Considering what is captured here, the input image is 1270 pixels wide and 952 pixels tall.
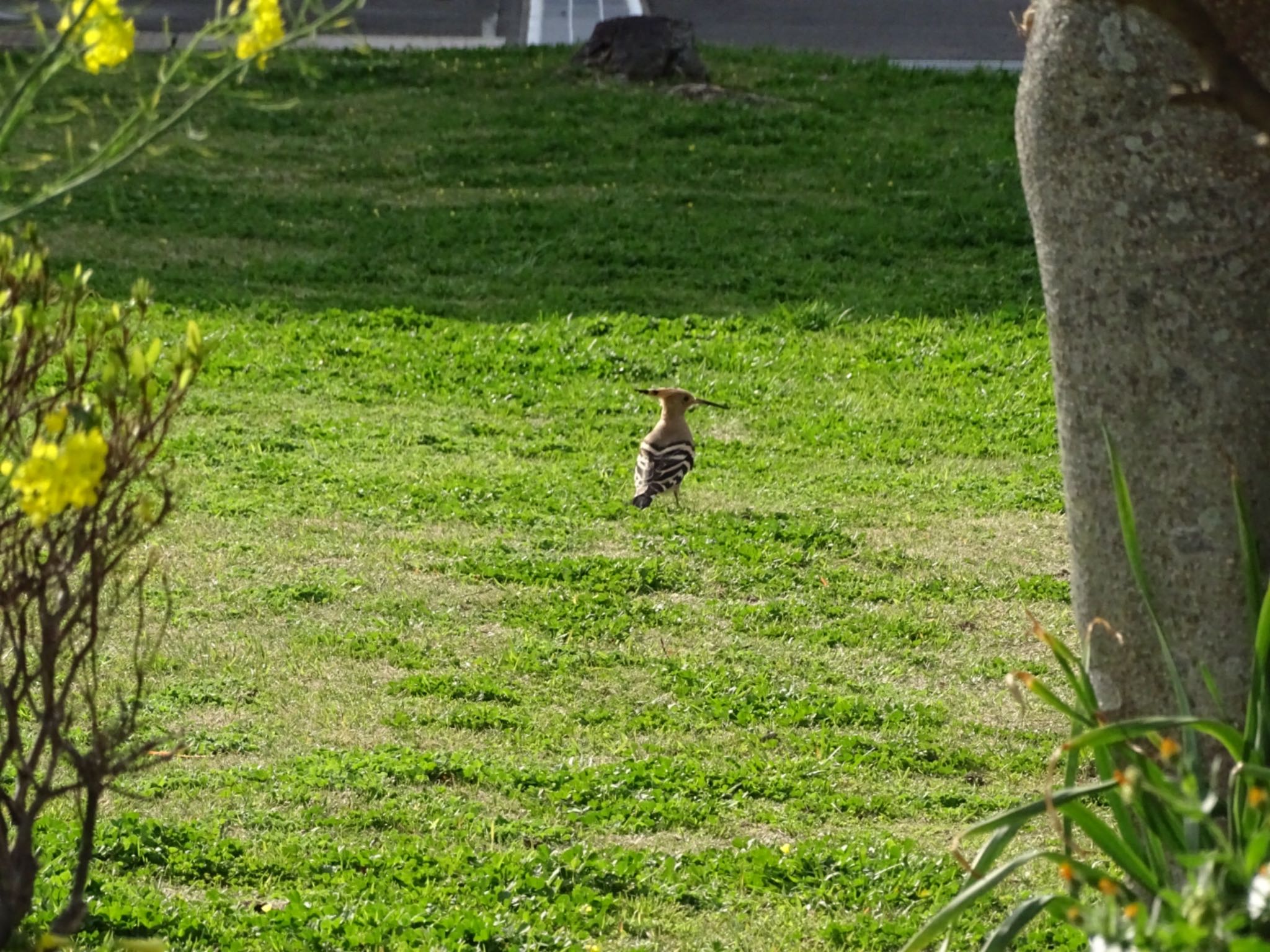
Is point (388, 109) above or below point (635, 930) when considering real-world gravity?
above

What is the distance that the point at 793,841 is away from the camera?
4.74m

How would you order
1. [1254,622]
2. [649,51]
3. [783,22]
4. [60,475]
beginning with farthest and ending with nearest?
[783,22], [649,51], [1254,622], [60,475]

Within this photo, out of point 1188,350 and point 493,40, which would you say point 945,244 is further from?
point 1188,350

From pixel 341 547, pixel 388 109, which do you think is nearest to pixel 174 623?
pixel 341 547

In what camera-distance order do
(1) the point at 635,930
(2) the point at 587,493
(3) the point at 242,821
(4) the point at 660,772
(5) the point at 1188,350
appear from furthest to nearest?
(2) the point at 587,493 < (4) the point at 660,772 < (3) the point at 242,821 < (1) the point at 635,930 < (5) the point at 1188,350

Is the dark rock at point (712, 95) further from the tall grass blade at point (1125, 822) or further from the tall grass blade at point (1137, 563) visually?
the tall grass blade at point (1125, 822)

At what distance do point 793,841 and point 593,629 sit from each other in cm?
200

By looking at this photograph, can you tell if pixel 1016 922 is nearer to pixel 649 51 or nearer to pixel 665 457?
pixel 665 457

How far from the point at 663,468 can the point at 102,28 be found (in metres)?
5.36

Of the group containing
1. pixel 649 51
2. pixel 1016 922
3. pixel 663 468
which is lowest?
pixel 663 468

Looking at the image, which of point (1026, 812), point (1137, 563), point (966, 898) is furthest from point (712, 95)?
point (966, 898)

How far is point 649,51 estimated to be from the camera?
57.6 feet

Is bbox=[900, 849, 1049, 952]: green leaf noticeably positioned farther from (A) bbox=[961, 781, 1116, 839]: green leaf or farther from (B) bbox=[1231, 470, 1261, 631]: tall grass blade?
(B) bbox=[1231, 470, 1261, 631]: tall grass blade

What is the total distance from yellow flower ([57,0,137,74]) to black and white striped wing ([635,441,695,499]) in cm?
527
